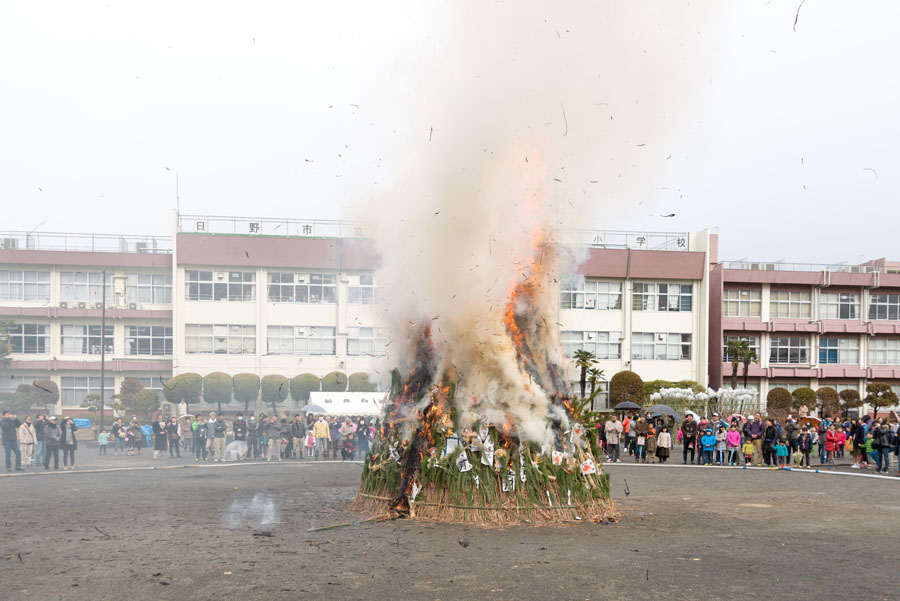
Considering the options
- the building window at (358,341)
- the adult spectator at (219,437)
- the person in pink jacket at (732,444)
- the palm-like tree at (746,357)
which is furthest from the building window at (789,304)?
the adult spectator at (219,437)

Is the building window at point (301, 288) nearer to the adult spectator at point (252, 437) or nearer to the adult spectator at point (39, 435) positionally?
the adult spectator at point (252, 437)

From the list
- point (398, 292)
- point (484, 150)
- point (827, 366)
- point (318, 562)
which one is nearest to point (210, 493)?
point (398, 292)

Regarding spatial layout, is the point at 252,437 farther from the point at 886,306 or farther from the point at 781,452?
the point at 886,306

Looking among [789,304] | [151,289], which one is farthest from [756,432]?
[151,289]

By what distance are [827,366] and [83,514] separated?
69.2 m

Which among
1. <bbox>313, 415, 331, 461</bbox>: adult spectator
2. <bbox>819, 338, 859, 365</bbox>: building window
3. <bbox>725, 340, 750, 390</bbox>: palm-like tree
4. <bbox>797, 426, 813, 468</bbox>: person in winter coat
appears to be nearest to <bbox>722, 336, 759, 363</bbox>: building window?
<bbox>725, 340, 750, 390</bbox>: palm-like tree

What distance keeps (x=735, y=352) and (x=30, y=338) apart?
55.0 meters

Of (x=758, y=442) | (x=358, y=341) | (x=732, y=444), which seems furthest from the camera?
(x=358, y=341)

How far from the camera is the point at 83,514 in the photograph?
15.0 meters

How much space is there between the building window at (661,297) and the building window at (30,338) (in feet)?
148

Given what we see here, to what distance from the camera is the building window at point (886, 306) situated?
240ft

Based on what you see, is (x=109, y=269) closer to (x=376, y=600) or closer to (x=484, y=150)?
(x=484, y=150)

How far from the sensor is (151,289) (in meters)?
62.5

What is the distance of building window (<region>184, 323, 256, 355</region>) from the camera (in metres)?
59.5
